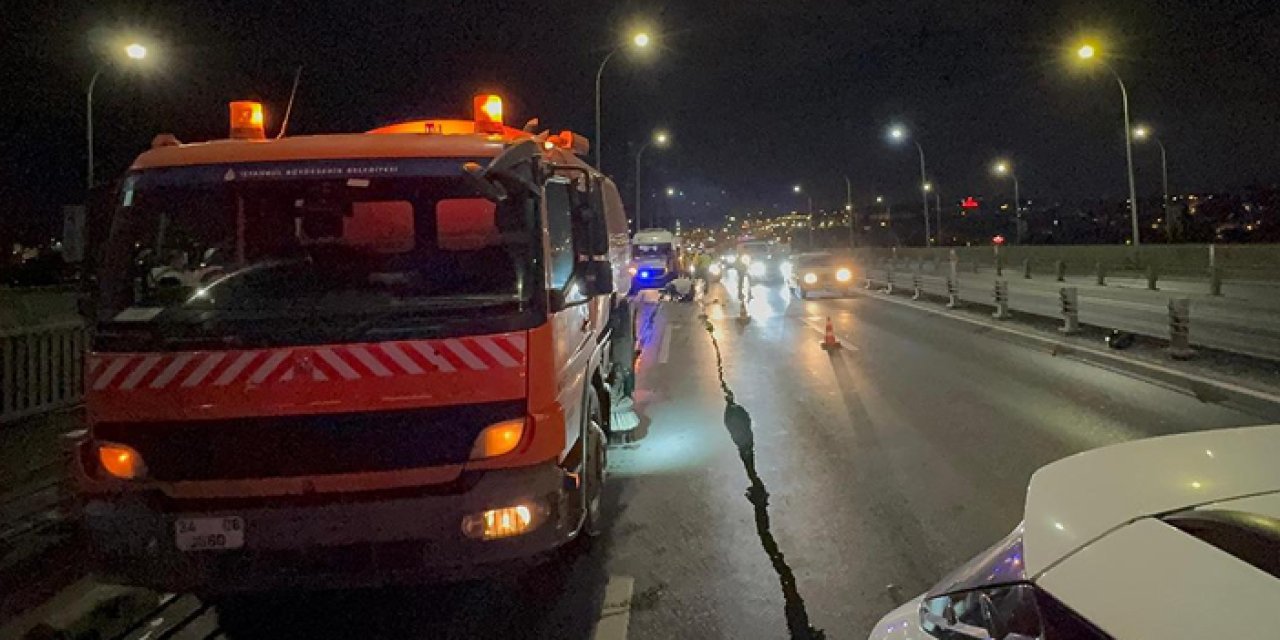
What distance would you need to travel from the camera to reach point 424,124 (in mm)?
7066

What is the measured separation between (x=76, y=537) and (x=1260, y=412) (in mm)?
11127

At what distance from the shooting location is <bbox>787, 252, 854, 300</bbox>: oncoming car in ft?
112

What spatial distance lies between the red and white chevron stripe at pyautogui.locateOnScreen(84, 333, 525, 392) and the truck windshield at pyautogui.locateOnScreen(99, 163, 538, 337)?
0.87 feet

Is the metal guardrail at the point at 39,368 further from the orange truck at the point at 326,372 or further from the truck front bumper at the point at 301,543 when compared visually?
the truck front bumper at the point at 301,543

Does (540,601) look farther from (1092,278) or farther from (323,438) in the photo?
(1092,278)

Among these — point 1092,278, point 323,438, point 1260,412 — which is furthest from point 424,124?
point 1092,278

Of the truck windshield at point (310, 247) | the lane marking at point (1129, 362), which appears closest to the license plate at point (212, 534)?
the truck windshield at point (310, 247)

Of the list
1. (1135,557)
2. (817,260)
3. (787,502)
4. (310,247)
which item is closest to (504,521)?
(310,247)

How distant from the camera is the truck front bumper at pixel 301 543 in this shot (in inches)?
183

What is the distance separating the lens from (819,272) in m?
34.3

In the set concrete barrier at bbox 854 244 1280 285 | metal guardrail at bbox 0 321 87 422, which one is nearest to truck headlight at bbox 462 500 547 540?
metal guardrail at bbox 0 321 87 422

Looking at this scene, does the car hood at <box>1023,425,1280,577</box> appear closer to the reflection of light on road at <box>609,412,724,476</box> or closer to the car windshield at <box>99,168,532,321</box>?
the car windshield at <box>99,168,532,321</box>

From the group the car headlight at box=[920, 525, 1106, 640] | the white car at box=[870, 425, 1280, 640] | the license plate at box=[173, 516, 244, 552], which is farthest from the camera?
the license plate at box=[173, 516, 244, 552]

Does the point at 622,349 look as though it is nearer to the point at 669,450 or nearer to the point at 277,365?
the point at 669,450
